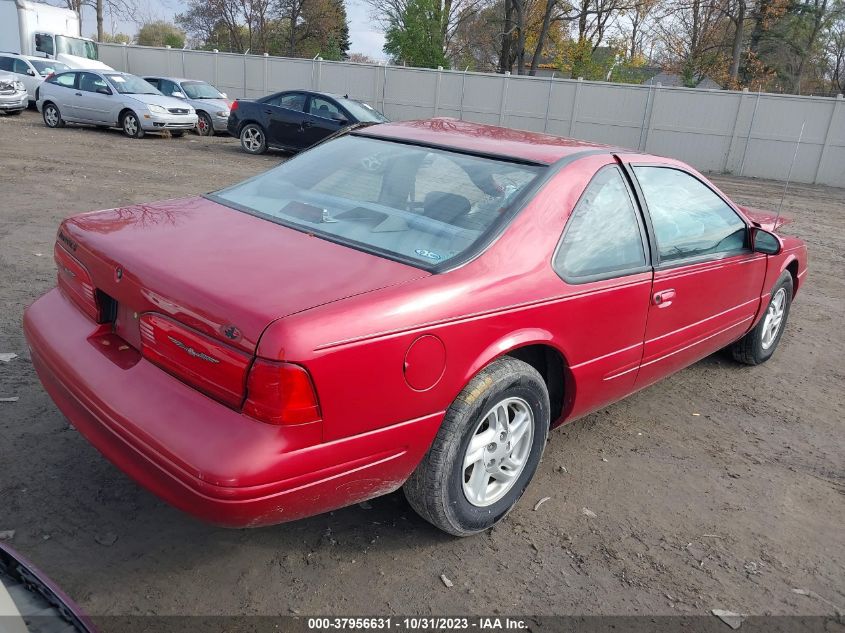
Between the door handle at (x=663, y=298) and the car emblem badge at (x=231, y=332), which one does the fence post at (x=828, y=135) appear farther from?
the car emblem badge at (x=231, y=332)

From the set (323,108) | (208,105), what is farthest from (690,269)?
(208,105)

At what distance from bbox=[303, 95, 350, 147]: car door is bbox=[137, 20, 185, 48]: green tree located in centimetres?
6714

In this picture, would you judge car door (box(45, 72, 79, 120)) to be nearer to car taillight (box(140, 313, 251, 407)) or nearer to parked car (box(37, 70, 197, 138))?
parked car (box(37, 70, 197, 138))

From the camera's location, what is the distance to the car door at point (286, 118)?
15164 millimetres

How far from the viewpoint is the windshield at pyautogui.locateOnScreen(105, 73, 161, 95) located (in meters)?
16.7

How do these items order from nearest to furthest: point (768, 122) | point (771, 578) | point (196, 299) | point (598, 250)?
point (196, 299) < point (771, 578) < point (598, 250) < point (768, 122)

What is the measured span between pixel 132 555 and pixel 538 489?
178cm

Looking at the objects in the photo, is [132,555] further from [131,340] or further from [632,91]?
[632,91]

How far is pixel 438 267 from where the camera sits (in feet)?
8.30

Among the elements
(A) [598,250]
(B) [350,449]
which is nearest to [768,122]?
(A) [598,250]

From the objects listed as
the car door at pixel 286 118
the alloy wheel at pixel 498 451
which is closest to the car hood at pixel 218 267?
the alloy wheel at pixel 498 451

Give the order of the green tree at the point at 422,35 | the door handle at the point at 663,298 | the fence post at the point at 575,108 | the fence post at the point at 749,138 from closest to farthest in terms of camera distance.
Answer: the door handle at the point at 663,298 < the fence post at the point at 749,138 < the fence post at the point at 575,108 < the green tree at the point at 422,35

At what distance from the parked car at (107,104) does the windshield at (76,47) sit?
31.0 ft

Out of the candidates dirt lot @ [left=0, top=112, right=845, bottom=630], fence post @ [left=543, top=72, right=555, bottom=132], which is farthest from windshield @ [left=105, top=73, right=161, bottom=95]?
dirt lot @ [left=0, top=112, right=845, bottom=630]
